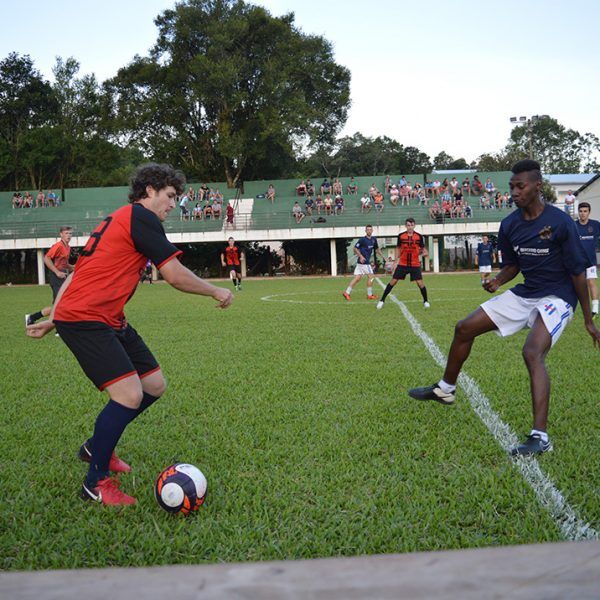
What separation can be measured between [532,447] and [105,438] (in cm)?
258

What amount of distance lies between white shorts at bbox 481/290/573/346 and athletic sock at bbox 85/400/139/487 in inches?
107

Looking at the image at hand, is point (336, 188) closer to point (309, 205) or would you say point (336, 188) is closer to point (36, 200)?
point (309, 205)

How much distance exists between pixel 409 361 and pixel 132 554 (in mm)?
5282

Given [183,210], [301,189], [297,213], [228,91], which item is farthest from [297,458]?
[228,91]

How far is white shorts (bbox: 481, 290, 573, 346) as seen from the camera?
14.7 feet

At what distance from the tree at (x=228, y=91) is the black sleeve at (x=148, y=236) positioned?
4117 centimetres

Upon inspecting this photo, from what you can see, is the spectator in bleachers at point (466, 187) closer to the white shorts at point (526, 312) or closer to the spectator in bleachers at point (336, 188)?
the spectator in bleachers at point (336, 188)

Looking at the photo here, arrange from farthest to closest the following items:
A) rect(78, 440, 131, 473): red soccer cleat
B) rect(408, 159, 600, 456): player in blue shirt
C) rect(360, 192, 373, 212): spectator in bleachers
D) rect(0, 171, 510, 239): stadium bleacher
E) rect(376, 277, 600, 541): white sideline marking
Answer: rect(360, 192, 373, 212): spectator in bleachers, rect(0, 171, 510, 239): stadium bleacher, rect(408, 159, 600, 456): player in blue shirt, rect(78, 440, 131, 473): red soccer cleat, rect(376, 277, 600, 541): white sideline marking

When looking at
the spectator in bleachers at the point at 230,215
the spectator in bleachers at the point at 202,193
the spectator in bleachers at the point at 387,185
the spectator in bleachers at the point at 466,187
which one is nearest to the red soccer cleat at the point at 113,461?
the spectator in bleachers at the point at 230,215

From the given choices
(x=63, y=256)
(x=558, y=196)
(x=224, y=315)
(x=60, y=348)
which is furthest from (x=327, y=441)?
(x=558, y=196)

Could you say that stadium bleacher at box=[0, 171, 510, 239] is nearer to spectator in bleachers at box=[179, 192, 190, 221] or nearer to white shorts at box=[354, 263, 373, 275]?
spectator in bleachers at box=[179, 192, 190, 221]

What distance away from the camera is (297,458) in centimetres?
405

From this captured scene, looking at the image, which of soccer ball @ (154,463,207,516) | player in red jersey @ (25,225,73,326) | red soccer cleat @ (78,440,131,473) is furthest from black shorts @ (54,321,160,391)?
player in red jersey @ (25,225,73,326)

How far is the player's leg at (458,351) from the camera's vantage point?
4.82 metres
